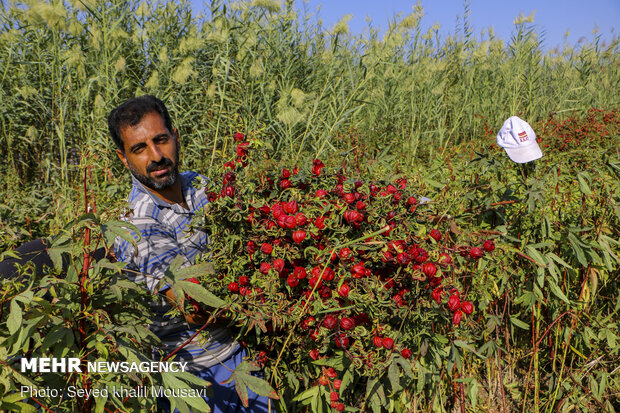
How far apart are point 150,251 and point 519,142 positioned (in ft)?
4.21

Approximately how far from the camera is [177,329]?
1564mm

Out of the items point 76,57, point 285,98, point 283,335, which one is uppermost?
point 76,57

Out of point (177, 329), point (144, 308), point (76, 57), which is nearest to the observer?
point (144, 308)

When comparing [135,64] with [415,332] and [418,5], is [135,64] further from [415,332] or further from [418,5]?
[415,332]

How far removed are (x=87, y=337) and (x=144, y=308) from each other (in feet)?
0.49

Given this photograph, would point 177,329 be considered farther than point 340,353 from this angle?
Yes

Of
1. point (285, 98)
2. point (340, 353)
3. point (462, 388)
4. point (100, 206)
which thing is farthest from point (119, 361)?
point (285, 98)

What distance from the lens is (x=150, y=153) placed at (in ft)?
5.69

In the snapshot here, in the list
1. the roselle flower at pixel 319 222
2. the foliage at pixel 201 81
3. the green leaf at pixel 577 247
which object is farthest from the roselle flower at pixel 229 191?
the foliage at pixel 201 81

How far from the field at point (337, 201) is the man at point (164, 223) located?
197mm

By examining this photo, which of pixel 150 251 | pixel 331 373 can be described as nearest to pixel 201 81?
pixel 150 251

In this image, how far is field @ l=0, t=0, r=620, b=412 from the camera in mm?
1000

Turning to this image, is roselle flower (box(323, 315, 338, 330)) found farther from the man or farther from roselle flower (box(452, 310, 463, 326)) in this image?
the man

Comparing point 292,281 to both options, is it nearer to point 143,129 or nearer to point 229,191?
point 229,191
